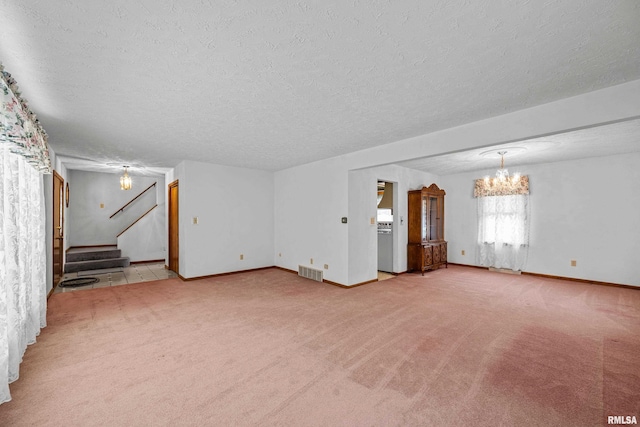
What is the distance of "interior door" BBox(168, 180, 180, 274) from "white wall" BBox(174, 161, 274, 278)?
455 millimetres

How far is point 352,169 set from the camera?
186 inches

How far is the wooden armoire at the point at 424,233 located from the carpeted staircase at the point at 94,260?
7049mm

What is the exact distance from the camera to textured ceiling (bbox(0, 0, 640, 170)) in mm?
1438

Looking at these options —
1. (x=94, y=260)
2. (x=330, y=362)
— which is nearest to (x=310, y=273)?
(x=330, y=362)

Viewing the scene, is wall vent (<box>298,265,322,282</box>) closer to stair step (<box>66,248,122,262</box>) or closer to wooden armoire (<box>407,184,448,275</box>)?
wooden armoire (<box>407,184,448,275</box>)

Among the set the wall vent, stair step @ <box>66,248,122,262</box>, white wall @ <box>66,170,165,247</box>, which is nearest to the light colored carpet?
the wall vent

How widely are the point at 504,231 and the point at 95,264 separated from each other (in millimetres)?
→ 9557

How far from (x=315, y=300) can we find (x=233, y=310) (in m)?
1.21

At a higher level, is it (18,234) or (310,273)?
(18,234)

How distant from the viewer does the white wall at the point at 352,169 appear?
2.38 m

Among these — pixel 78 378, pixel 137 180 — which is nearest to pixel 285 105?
pixel 78 378

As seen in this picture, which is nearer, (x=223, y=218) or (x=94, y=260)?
(x=223, y=218)

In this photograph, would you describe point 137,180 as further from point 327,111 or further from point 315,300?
point 327,111

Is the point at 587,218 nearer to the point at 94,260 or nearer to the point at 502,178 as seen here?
the point at 502,178
